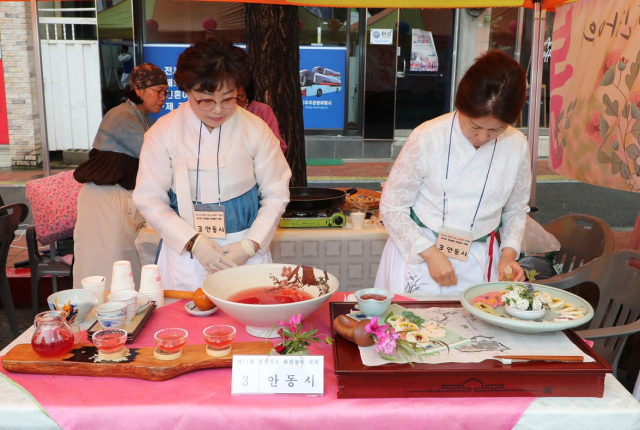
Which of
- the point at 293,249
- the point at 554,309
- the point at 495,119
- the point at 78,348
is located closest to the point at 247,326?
the point at 78,348

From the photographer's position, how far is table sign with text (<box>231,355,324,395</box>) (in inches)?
50.4

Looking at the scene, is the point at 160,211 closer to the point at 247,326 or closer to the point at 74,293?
the point at 74,293

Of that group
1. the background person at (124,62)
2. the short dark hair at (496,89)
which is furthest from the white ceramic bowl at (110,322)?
the background person at (124,62)

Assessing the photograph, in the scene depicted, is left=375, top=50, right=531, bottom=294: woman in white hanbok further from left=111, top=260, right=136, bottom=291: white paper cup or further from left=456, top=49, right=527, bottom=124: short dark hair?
left=111, top=260, right=136, bottom=291: white paper cup

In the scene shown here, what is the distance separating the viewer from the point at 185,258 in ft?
6.93

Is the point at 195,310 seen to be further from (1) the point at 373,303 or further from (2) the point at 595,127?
(2) the point at 595,127

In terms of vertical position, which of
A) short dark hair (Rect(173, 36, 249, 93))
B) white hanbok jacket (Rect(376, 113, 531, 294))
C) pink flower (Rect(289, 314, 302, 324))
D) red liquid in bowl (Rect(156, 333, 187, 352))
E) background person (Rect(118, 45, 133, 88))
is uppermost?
background person (Rect(118, 45, 133, 88))

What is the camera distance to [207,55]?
1869 millimetres

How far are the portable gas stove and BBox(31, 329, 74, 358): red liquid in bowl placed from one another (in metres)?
1.67

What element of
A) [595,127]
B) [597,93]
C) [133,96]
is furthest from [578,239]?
[133,96]

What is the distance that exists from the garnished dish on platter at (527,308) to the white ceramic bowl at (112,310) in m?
0.85

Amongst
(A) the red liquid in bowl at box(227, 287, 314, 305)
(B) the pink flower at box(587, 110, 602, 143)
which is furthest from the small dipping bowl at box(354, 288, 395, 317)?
(B) the pink flower at box(587, 110, 602, 143)

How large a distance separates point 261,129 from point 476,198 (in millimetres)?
775

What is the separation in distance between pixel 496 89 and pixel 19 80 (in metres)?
7.89
